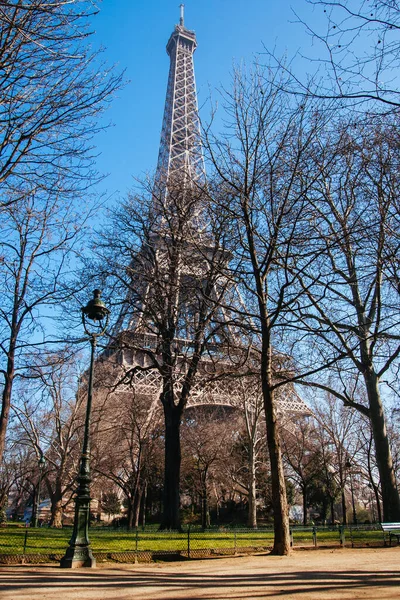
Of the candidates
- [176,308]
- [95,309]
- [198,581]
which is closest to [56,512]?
[176,308]

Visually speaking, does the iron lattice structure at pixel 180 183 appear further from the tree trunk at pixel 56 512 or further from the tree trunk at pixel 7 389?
the tree trunk at pixel 56 512

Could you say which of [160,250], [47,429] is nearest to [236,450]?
[47,429]

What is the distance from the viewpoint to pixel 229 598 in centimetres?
537

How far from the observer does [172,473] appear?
16.8 m

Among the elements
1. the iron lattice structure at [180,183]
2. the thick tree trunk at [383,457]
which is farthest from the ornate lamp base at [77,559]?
the thick tree trunk at [383,457]

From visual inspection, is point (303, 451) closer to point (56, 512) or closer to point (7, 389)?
point (56, 512)

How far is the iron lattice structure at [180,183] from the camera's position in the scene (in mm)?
15656

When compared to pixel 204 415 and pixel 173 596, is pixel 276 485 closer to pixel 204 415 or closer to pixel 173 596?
pixel 173 596

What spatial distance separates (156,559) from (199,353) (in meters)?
6.33

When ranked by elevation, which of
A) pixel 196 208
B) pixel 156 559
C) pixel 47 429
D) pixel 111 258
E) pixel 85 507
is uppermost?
pixel 196 208

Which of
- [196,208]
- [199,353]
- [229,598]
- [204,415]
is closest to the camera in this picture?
[229,598]

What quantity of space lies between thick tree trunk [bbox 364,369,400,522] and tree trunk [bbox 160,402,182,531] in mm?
6778

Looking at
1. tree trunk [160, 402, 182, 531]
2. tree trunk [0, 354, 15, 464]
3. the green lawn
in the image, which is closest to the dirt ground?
the green lawn

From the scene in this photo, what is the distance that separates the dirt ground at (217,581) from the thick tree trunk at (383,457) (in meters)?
7.49
